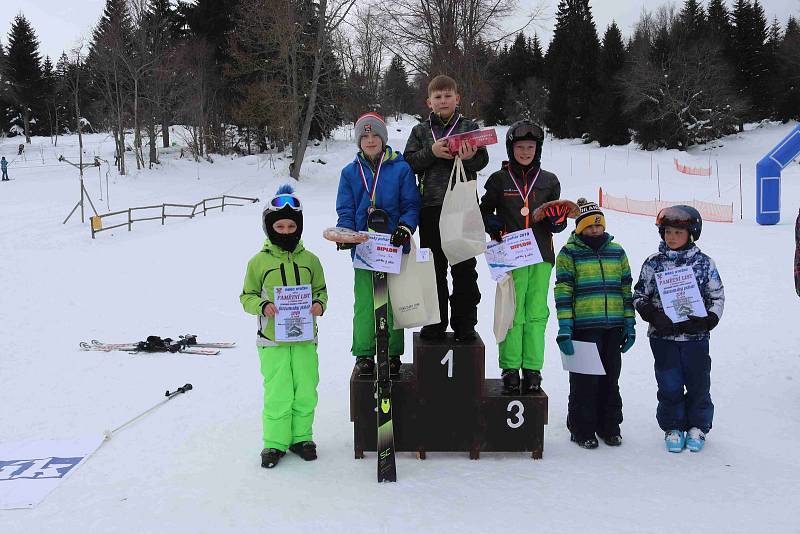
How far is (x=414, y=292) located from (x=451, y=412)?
893 mm

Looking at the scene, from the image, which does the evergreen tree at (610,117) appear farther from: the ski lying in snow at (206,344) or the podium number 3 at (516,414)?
the podium number 3 at (516,414)

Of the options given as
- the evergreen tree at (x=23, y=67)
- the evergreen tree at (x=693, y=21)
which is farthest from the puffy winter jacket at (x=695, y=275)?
the evergreen tree at (x=23, y=67)

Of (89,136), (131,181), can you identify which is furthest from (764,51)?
(89,136)

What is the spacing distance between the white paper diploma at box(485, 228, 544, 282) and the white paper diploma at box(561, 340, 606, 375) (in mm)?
683

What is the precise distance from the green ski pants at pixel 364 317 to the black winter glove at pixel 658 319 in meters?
1.82

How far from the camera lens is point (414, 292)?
3.99m

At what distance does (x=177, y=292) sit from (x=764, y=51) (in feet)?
159

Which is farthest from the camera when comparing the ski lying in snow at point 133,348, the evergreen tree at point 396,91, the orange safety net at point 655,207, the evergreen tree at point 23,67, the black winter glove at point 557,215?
the evergreen tree at point 396,91

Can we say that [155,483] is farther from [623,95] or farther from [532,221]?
[623,95]

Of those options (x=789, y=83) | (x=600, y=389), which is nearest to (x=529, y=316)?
(x=600, y=389)

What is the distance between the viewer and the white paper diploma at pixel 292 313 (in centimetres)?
402

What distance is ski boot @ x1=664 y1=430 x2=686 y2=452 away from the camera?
4168mm

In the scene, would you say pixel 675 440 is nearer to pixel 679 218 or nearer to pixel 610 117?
pixel 679 218

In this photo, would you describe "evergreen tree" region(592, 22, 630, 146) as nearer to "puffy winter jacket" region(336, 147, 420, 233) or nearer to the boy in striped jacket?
the boy in striped jacket
